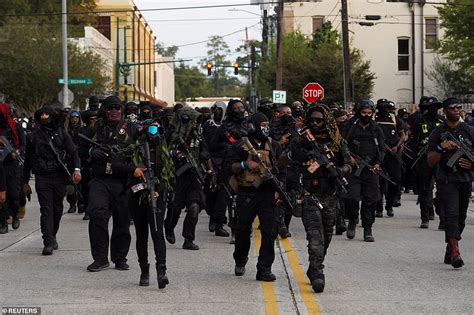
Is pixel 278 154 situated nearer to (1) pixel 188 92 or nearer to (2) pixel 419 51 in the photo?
(2) pixel 419 51

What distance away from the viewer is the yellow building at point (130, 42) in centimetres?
7300

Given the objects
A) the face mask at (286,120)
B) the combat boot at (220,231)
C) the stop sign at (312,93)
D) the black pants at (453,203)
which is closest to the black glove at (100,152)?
the black pants at (453,203)

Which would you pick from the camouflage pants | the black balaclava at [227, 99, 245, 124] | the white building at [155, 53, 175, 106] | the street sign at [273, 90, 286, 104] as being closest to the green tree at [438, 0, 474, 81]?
the street sign at [273, 90, 286, 104]

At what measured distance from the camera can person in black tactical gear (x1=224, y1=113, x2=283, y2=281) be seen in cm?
999

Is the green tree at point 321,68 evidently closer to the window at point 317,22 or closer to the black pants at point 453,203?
the window at point 317,22

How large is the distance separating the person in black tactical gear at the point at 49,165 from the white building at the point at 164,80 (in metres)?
91.6

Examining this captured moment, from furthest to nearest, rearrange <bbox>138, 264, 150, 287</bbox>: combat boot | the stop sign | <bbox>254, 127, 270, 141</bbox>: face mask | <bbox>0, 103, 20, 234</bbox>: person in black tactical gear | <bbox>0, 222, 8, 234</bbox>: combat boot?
1. the stop sign
2. <bbox>0, 222, 8, 234</bbox>: combat boot
3. <bbox>0, 103, 20, 234</bbox>: person in black tactical gear
4. <bbox>254, 127, 270, 141</bbox>: face mask
5. <bbox>138, 264, 150, 287</bbox>: combat boot

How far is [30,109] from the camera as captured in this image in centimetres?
4788

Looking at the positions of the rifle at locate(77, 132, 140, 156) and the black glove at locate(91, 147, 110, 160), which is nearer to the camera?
the rifle at locate(77, 132, 140, 156)

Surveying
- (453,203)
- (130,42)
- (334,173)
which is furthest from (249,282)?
(130,42)

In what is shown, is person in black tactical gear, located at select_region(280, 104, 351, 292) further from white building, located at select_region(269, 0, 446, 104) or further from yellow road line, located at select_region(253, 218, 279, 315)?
white building, located at select_region(269, 0, 446, 104)

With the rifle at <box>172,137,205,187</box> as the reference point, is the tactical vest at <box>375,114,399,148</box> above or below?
above

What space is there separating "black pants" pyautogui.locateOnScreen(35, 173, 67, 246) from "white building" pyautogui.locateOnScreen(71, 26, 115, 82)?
41605 mm

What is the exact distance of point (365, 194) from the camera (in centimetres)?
1381
